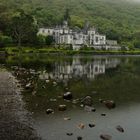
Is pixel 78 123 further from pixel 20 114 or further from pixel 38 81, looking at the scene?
pixel 38 81

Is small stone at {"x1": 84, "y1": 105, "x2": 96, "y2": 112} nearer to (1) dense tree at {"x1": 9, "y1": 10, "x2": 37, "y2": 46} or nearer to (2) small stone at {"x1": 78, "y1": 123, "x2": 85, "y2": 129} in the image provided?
(2) small stone at {"x1": 78, "y1": 123, "x2": 85, "y2": 129}

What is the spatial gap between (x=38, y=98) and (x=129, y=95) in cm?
1156

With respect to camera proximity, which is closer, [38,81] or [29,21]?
[38,81]

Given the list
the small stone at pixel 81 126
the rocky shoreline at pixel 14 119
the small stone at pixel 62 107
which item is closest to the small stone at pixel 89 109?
the small stone at pixel 62 107

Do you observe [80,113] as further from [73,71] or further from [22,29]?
[22,29]

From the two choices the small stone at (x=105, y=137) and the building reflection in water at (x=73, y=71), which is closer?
the small stone at (x=105, y=137)

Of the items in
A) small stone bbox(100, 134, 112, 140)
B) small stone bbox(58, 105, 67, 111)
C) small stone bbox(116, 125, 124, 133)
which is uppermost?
small stone bbox(58, 105, 67, 111)

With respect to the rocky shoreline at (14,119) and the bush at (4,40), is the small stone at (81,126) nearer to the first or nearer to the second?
the rocky shoreline at (14,119)

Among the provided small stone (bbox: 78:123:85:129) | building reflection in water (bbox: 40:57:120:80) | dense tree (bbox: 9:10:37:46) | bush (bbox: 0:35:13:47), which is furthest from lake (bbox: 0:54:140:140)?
dense tree (bbox: 9:10:37:46)

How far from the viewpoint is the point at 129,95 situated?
133 ft

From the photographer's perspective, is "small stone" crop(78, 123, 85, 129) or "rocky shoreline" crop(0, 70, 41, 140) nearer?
"rocky shoreline" crop(0, 70, 41, 140)

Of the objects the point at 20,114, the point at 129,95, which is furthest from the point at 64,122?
the point at 129,95

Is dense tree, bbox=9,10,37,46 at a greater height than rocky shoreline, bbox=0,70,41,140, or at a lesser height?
greater

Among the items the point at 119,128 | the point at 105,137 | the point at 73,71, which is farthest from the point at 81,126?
the point at 73,71
